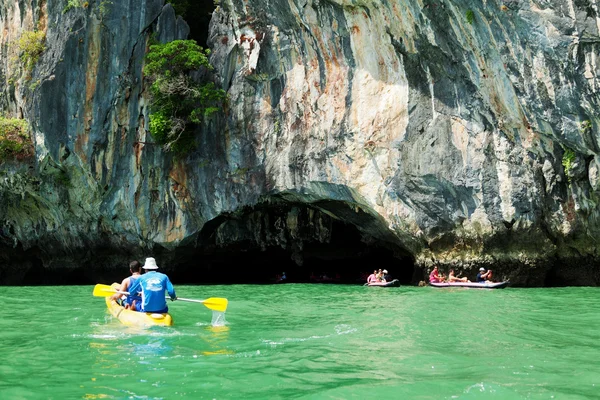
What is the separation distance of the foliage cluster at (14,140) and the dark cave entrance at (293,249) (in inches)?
246

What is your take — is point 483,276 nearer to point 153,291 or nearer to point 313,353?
point 153,291

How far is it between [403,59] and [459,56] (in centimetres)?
178

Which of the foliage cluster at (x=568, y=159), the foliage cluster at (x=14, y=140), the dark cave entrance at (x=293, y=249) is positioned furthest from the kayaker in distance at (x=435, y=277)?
the foliage cluster at (x=14, y=140)

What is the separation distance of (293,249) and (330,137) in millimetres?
6401

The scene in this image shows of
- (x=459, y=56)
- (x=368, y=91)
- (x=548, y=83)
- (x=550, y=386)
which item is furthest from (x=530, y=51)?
(x=550, y=386)

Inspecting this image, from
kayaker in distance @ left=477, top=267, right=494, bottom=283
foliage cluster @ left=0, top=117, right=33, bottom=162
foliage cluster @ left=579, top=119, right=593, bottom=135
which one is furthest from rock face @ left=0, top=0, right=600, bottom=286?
kayaker in distance @ left=477, top=267, right=494, bottom=283

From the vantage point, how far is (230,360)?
24.3ft

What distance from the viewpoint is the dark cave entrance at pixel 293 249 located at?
77.1 feet

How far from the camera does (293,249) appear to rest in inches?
1012

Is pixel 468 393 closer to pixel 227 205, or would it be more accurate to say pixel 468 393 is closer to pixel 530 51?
pixel 530 51

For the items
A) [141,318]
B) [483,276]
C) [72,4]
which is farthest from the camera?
[72,4]

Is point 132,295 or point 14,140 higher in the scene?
point 14,140

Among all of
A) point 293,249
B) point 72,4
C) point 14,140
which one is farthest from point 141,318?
point 293,249

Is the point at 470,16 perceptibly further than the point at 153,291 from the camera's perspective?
Yes
